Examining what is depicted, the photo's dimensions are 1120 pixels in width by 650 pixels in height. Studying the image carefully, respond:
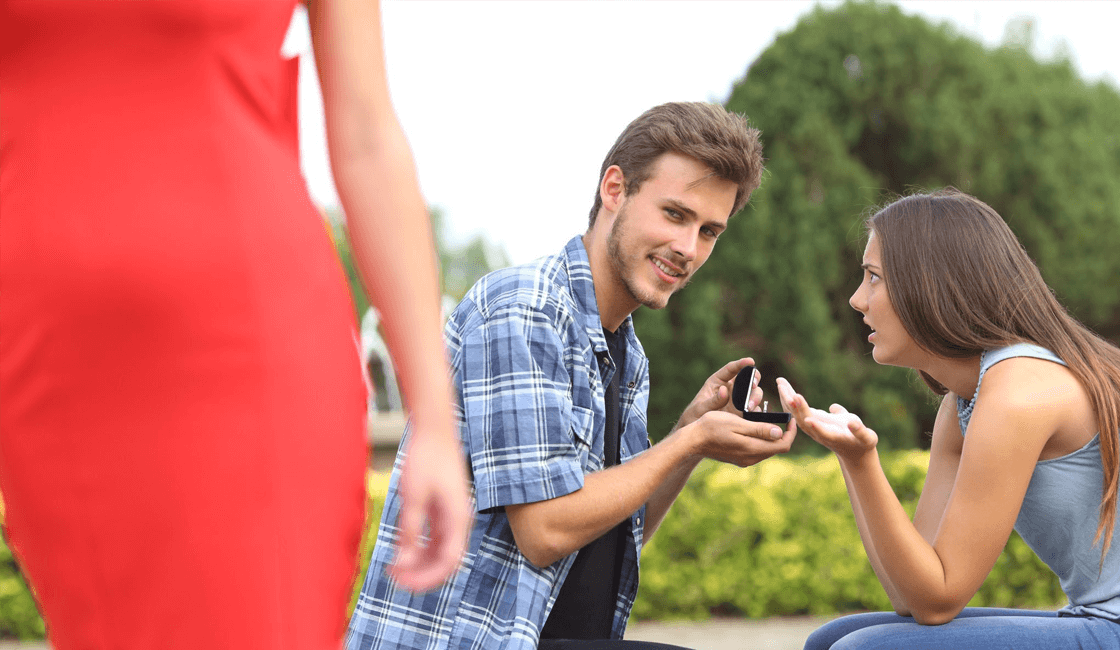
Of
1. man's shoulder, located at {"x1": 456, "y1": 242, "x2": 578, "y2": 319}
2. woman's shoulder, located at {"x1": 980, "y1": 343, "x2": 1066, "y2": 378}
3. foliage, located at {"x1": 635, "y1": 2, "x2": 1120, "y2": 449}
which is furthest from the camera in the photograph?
foliage, located at {"x1": 635, "y1": 2, "x2": 1120, "y2": 449}

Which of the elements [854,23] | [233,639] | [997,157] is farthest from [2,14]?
[997,157]

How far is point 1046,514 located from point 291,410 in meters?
2.16

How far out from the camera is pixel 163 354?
3.10 ft

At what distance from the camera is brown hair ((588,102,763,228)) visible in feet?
9.47

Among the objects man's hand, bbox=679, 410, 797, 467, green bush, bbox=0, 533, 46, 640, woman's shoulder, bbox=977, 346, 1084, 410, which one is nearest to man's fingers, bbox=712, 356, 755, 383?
man's hand, bbox=679, 410, 797, 467

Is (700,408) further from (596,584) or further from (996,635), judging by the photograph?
(996,635)

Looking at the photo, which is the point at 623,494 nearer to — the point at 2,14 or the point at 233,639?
the point at 233,639

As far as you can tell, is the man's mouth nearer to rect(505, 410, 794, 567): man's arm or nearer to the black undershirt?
the black undershirt

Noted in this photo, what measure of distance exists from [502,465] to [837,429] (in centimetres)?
81

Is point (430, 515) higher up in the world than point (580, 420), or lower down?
higher up

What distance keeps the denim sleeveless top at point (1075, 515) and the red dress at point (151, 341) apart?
1.99 m

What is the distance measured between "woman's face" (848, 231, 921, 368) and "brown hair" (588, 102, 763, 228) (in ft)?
1.57

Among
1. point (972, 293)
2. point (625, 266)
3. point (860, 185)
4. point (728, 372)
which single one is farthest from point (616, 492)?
point (860, 185)

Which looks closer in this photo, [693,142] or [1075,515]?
[1075,515]
